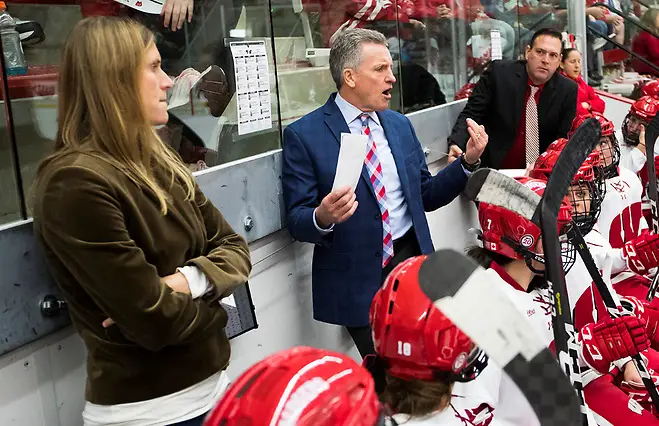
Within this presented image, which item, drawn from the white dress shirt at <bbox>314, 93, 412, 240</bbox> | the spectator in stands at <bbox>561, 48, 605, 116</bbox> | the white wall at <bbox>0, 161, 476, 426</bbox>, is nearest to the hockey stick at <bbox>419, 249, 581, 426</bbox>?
the white wall at <bbox>0, 161, 476, 426</bbox>

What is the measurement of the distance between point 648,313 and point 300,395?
8.17 feet

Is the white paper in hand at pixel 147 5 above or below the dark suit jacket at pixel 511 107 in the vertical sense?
above

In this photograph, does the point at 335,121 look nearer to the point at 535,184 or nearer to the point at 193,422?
the point at 535,184

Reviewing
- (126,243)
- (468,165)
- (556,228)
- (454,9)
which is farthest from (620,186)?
(126,243)

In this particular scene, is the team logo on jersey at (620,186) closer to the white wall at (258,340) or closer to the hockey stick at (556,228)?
the white wall at (258,340)

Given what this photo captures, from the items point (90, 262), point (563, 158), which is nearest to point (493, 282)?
point (563, 158)

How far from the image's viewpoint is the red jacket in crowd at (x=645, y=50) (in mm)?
9164

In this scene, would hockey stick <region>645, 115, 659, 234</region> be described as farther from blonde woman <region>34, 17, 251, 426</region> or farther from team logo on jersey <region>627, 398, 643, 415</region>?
blonde woman <region>34, 17, 251, 426</region>

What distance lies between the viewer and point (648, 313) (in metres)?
3.29

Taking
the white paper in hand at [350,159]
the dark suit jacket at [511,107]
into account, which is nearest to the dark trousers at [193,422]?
the white paper in hand at [350,159]

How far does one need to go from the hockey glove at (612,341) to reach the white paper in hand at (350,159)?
815 mm

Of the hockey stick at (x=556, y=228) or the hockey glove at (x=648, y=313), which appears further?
the hockey glove at (x=648, y=313)

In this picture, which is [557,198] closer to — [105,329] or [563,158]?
[563,158]

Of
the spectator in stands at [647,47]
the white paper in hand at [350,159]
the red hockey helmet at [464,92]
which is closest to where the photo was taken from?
the white paper in hand at [350,159]
